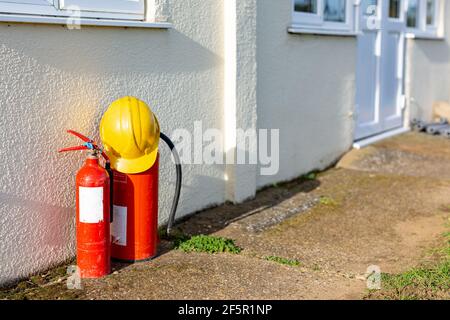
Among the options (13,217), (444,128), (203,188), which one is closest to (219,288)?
(13,217)

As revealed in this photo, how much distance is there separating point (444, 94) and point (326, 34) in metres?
4.80

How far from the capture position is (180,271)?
4566 mm

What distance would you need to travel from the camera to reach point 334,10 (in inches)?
323

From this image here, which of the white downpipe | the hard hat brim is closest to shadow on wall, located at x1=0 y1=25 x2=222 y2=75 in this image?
the white downpipe

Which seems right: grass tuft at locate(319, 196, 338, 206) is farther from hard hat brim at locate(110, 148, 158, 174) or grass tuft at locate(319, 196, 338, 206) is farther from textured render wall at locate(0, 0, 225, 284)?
hard hat brim at locate(110, 148, 158, 174)

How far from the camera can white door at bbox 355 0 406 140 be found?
8914 millimetres

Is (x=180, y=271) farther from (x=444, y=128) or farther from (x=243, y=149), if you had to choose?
(x=444, y=128)

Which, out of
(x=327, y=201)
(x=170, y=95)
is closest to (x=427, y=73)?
(x=327, y=201)

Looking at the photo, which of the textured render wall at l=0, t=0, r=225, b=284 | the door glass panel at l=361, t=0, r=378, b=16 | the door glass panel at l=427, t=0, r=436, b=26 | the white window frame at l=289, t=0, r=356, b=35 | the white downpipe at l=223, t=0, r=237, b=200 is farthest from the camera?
the door glass panel at l=427, t=0, r=436, b=26

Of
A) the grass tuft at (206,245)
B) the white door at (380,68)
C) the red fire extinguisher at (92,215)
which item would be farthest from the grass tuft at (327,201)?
the red fire extinguisher at (92,215)

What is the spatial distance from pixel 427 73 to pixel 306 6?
13.4 ft

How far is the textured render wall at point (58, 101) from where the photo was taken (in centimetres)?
420

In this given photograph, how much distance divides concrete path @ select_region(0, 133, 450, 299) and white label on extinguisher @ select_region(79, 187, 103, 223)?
0.42m

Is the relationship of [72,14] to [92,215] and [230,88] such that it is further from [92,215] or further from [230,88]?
[230,88]
